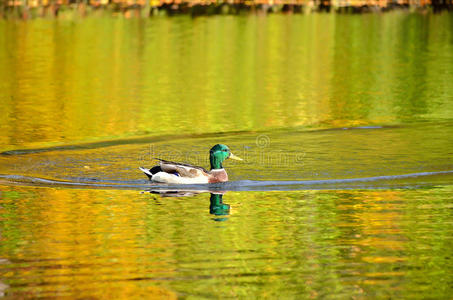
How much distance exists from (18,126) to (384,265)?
11.9 meters

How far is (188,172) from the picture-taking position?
13758 mm

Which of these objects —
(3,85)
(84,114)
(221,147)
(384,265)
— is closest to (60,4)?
(3,85)

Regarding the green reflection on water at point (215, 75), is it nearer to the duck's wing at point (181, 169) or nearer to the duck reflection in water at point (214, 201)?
the duck's wing at point (181, 169)

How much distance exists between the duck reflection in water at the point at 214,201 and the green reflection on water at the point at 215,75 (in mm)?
4800

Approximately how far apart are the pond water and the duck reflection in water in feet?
0.11

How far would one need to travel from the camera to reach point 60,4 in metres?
54.9

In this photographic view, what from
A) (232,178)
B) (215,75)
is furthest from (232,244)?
(215,75)

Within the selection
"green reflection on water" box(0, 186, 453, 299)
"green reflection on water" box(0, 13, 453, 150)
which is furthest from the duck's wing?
"green reflection on water" box(0, 13, 453, 150)

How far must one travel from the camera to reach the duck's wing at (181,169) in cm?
1369

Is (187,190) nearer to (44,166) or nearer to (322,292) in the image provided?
(44,166)

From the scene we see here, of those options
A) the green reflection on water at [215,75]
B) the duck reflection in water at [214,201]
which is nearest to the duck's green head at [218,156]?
the duck reflection in water at [214,201]

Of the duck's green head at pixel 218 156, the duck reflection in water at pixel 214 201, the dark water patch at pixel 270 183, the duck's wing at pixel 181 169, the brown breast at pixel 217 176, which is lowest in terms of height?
the duck reflection in water at pixel 214 201

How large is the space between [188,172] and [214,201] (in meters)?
1.00

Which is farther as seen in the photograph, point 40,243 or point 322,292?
point 40,243
